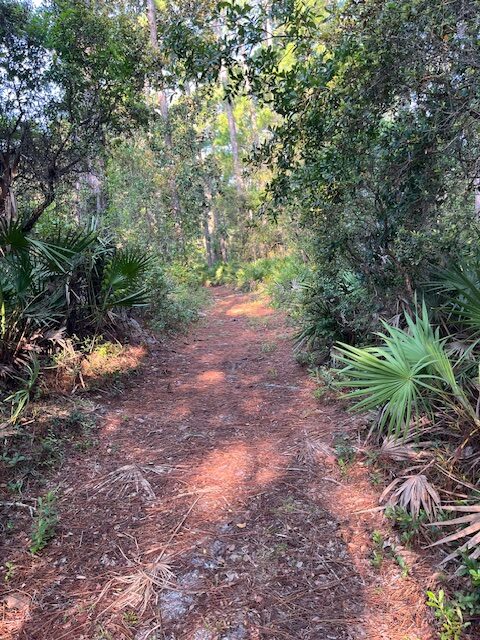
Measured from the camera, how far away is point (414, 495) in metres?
2.94

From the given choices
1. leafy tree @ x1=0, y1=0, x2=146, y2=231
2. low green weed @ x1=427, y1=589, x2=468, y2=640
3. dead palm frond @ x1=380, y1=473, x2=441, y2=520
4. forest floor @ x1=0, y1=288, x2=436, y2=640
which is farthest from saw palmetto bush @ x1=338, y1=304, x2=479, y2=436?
leafy tree @ x1=0, y1=0, x2=146, y2=231

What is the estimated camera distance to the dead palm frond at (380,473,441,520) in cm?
285

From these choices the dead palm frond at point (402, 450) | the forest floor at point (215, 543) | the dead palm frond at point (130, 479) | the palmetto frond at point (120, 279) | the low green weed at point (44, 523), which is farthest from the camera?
the palmetto frond at point (120, 279)

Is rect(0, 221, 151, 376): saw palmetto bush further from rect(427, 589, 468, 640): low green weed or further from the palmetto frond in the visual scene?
rect(427, 589, 468, 640): low green weed

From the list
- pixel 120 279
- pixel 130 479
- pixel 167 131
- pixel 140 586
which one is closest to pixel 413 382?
pixel 140 586

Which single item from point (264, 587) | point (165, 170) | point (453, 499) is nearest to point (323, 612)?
point (264, 587)

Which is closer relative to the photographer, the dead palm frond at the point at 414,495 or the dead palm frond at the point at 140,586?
the dead palm frond at the point at 140,586

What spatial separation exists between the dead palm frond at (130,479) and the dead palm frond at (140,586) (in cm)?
79

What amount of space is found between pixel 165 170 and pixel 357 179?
10778 millimetres

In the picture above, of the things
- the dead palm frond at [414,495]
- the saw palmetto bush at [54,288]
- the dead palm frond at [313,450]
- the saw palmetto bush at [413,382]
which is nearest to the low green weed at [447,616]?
the dead palm frond at [414,495]

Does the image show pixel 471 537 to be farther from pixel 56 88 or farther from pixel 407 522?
pixel 56 88

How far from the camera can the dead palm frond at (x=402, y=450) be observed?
323 centimetres

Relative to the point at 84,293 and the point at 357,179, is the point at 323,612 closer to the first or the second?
the point at 357,179

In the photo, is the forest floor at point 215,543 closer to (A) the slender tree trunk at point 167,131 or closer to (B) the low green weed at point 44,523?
(B) the low green weed at point 44,523
